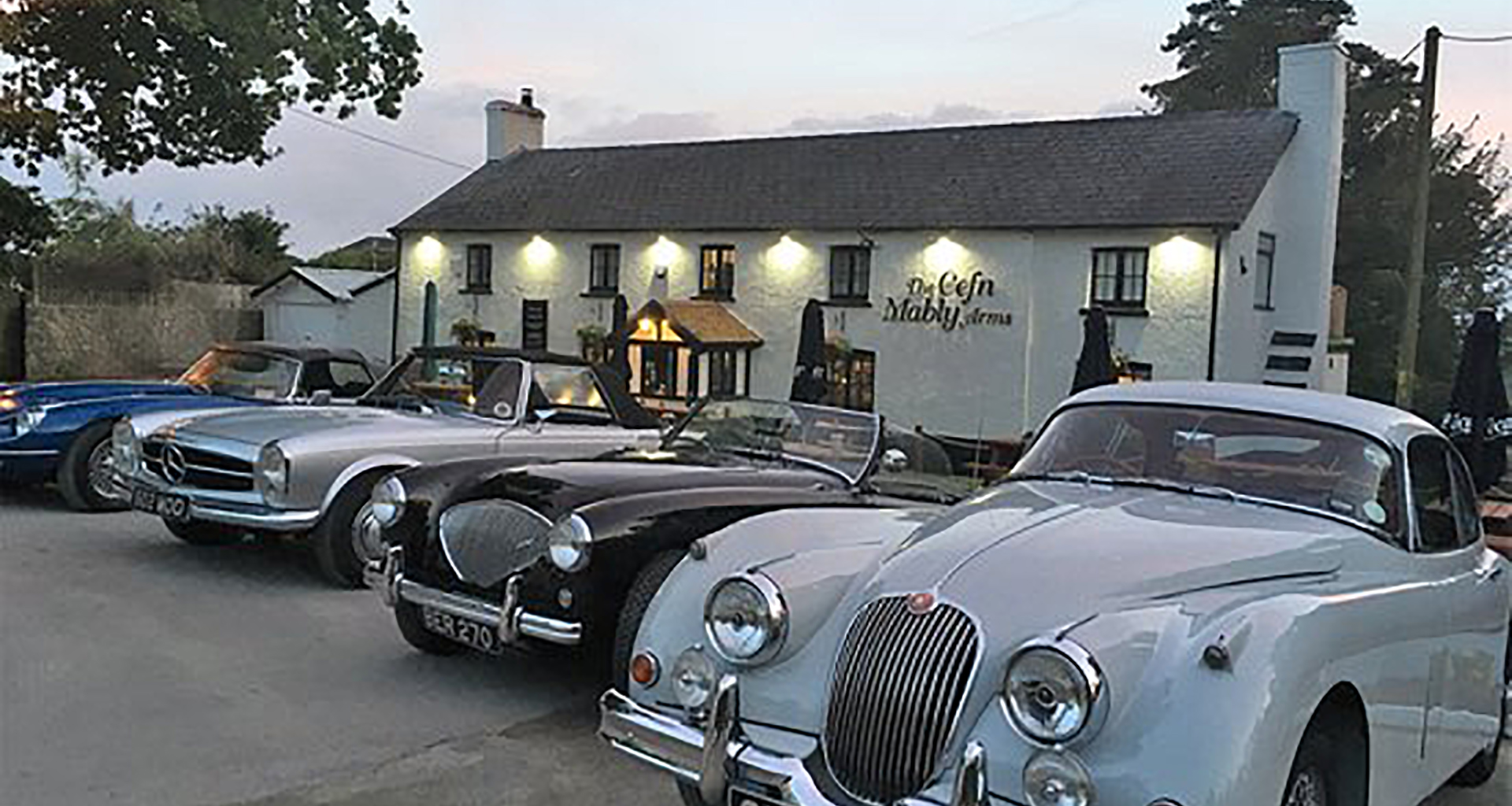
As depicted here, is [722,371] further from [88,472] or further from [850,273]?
[88,472]

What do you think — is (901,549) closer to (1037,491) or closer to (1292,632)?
(1037,491)

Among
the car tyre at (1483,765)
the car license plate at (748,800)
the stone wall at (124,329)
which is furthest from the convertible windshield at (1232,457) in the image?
the stone wall at (124,329)

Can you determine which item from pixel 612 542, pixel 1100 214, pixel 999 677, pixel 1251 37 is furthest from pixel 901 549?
pixel 1251 37

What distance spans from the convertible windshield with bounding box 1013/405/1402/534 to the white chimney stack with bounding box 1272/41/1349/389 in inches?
733

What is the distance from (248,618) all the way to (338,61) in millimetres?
13158

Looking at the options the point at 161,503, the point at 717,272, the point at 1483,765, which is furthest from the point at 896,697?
the point at 717,272

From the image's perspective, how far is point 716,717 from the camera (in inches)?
133

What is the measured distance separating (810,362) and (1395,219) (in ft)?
80.0

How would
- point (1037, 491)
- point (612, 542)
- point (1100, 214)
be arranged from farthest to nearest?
1. point (1100, 214)
2. point (612, 542)
3. point (1037, 491)

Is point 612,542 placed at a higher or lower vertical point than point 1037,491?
lower

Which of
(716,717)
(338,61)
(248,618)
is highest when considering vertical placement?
(338,61)

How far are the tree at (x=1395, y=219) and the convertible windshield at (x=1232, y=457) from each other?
2900 cm

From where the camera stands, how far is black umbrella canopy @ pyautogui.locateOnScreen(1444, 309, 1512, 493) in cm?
1014

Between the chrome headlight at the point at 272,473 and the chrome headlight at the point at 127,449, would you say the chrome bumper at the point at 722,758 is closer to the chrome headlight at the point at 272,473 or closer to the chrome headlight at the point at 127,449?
the chrome headlight at the point at 272,473
